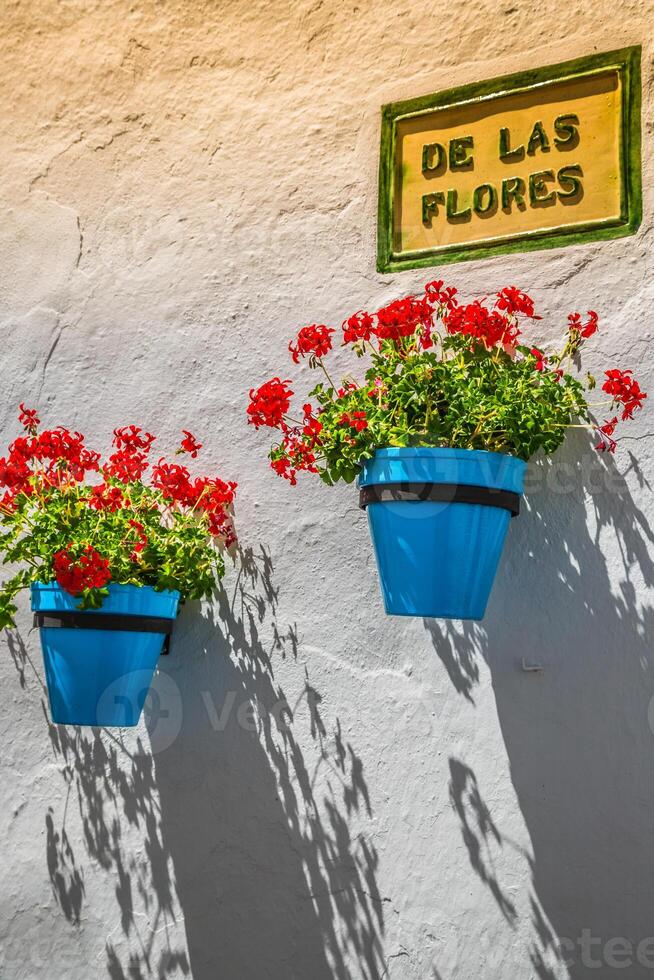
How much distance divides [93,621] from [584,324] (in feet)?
3.65

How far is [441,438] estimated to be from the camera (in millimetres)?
1892

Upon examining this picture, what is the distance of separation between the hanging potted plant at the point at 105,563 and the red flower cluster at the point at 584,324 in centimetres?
80

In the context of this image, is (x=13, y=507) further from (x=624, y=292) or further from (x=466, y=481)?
(x=624, y=292)

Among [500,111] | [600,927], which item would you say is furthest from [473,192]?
[600,927]

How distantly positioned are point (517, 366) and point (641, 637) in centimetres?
55

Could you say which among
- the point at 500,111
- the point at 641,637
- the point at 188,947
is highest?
the point at 500,111

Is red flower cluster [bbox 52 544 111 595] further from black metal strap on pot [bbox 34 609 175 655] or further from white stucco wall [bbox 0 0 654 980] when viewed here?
white stucco wall [bbox 0 0 654 980]

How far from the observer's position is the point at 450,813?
206 cm

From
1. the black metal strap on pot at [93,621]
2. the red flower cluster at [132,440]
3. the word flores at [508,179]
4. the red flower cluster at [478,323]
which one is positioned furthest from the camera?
the red flower cluster at [132,440]

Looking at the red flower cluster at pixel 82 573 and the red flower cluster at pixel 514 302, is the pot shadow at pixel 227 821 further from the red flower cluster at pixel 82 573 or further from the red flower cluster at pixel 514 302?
the red flower cluster at pixel 514 302

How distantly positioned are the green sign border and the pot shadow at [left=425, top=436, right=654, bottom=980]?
0.44m

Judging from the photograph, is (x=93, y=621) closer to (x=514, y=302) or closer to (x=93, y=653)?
(x=93, y=653)

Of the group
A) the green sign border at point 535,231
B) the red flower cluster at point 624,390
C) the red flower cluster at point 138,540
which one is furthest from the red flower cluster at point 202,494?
the red flower cluster at point 624,390

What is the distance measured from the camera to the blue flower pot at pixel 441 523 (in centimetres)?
184
